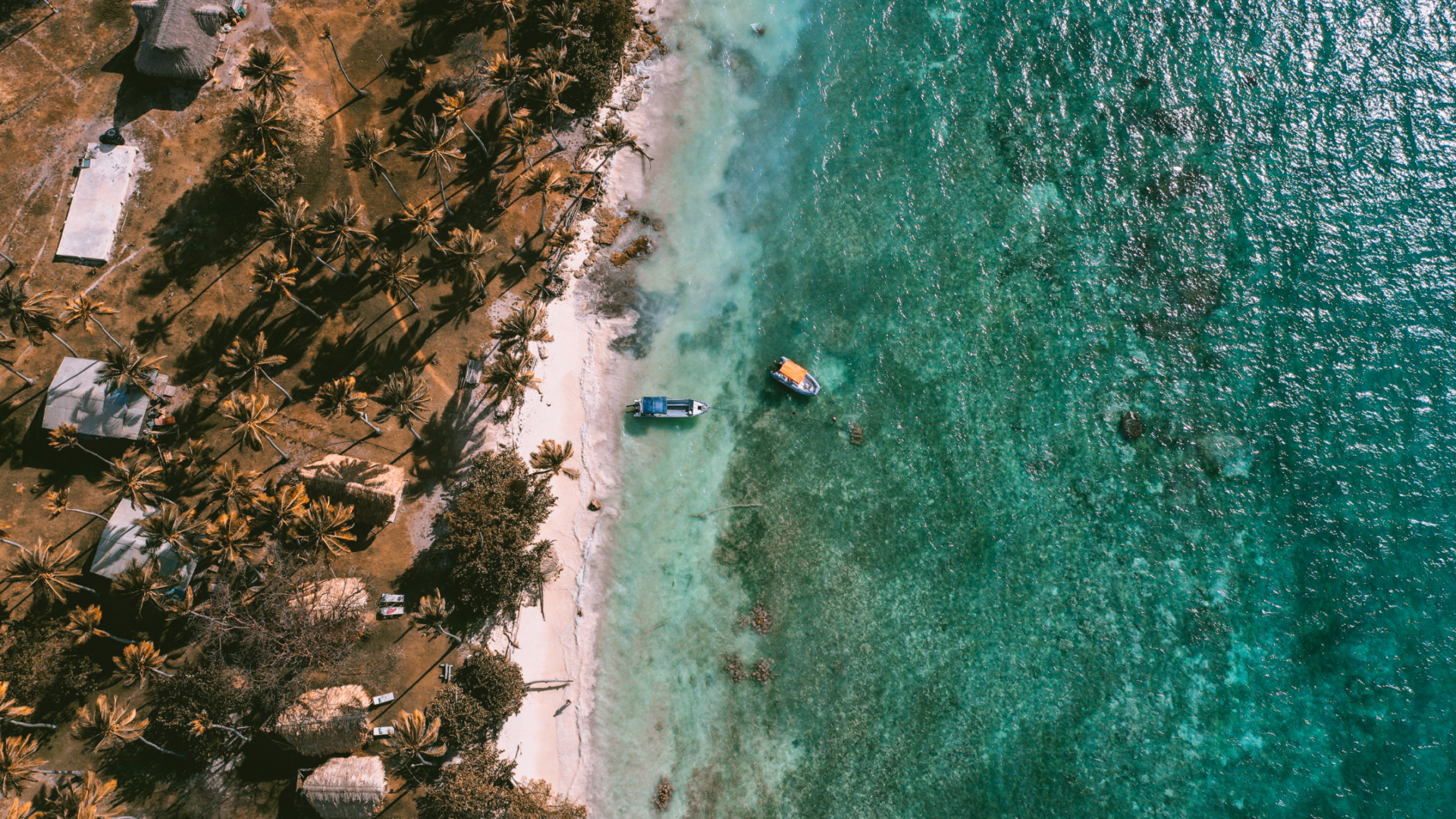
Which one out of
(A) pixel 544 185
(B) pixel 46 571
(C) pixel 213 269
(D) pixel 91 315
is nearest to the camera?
(B) pixel 46 571

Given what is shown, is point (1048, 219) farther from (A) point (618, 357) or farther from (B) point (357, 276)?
(B) point (357, 276)

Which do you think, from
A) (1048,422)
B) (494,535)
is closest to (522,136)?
(494,535)

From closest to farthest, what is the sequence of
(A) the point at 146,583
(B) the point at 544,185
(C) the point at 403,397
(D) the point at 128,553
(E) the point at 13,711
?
(E) the point at 13,711 → (A) the point at 146,583 → (D) the point at 128,553 → (C) the point at 403,397 → (B) the point at 544,185

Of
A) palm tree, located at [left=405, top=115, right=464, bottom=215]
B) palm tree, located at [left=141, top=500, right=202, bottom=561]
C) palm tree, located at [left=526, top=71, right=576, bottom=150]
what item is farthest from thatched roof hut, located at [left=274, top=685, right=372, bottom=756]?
palm tree, located at [left=526, top=71, right=576, bottom=150]

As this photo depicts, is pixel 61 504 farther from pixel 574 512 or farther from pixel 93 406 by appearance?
pixel 574 512

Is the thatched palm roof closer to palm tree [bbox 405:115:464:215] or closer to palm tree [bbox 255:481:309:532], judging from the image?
palm tree [bbox 405:115:464:215]

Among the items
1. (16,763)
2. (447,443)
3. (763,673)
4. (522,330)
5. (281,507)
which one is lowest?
(16,763)

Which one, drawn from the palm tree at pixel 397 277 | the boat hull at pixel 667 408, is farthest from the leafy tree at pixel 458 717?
the palm tree at pixel 397 277
